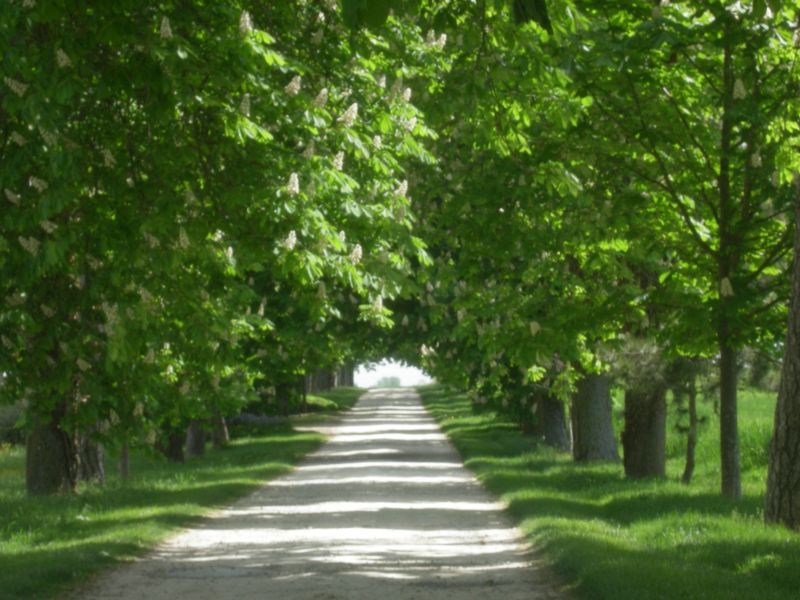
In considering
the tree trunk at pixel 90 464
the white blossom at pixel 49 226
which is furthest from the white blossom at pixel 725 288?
the tree trunk at pixel 90 464

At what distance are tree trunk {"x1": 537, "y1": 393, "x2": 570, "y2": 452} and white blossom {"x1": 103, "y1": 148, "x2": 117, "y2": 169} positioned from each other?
28290 millimetres

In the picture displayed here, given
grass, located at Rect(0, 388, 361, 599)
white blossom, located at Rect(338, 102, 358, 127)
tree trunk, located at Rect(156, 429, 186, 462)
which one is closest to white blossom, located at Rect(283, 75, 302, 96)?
white blossom, located at Rect(338, 102, 358, 127)

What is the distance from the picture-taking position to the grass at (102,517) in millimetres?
13617

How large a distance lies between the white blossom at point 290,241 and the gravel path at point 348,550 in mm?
2820

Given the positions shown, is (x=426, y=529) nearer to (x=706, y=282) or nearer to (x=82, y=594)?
(x=706, y=282)

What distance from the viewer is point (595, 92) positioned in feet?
53.5

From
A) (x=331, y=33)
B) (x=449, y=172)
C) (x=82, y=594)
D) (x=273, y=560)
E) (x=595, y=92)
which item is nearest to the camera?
(x=82, y=594)

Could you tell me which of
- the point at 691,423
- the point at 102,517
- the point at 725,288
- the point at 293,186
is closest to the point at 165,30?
the point at 293,186

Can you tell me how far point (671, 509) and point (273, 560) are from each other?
18.9 feet

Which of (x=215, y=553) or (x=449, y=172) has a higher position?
(x=449, y=172)

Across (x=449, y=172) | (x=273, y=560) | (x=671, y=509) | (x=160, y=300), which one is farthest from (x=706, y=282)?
(x=160, y=300)

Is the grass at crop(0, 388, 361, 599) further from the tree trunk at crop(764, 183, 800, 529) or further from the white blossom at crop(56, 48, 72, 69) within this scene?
the tree trunk at crop(764, 183, 800, 529)

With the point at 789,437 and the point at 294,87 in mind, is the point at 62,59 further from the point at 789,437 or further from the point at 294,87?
the point at 789,437

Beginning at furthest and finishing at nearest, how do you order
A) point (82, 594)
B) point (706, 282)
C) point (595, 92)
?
point (706, 282) < point (595, 92) < point (82, 594)
